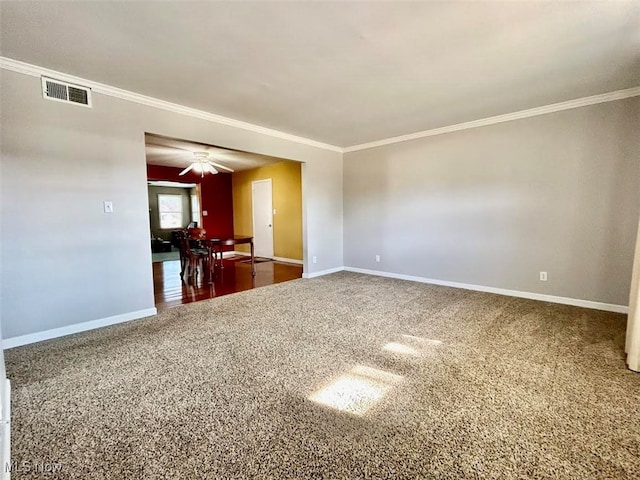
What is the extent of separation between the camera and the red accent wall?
781 cm

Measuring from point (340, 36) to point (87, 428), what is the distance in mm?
2989

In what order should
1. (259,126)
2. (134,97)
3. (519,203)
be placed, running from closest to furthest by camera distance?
(134,97) → (519,203) → (259,126)

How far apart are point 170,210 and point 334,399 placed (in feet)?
37.9

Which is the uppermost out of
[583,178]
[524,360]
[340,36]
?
[340,36]

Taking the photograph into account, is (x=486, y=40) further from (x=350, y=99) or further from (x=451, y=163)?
(x=451, y=163)

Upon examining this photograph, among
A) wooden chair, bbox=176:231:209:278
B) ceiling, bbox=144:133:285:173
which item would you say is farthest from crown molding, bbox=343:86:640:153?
wooden chair, bbox=176:231:209:278

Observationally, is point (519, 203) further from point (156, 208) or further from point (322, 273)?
point (156, 208)

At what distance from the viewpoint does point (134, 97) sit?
326 centimetres

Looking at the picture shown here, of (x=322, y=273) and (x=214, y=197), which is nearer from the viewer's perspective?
(x=322, y=273)

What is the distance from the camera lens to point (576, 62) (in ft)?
8.68

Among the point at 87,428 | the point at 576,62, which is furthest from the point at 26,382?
the point at 576,62

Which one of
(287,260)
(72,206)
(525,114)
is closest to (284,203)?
(287,260)

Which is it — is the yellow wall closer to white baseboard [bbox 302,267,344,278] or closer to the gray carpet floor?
white baseboard [bbox 302,267,344,278]

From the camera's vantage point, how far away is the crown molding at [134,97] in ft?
8.58
